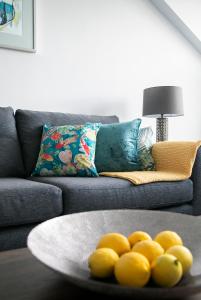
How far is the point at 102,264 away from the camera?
577 millimetres

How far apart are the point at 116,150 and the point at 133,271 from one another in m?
1.48

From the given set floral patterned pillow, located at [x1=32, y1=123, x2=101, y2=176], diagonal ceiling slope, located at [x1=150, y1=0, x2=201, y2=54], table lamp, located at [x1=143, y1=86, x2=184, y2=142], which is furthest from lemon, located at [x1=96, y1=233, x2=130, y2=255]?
diagonal ceiling slope, located at [x1=150, y1=0, x2=201, y2=54]

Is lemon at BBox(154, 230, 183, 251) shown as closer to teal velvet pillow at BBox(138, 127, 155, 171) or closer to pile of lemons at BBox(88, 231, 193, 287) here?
pile of lemons at BBox(88, 231, 193, 287)

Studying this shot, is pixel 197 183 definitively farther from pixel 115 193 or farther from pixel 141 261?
pixel 141 261

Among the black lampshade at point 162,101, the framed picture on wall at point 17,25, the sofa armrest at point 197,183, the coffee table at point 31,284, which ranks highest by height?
the framed picture on wall at point 17,25

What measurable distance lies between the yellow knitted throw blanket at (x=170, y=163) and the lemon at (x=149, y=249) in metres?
1.08

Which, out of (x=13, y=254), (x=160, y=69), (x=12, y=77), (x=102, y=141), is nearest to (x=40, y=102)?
(x=12, y=77)

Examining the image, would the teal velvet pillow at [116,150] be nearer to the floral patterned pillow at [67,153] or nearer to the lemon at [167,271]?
Answer: the floral patterned pillow at [67,153]

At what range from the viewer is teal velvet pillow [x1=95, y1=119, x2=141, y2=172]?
201 centimetres

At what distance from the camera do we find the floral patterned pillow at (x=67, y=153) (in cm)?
183

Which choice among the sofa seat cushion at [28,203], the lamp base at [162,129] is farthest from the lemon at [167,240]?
the lamp base at [162,129]

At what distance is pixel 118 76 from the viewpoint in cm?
278

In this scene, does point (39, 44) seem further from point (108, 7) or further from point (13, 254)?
point (13, 254)

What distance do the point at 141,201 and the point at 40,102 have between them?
3.79 feet
